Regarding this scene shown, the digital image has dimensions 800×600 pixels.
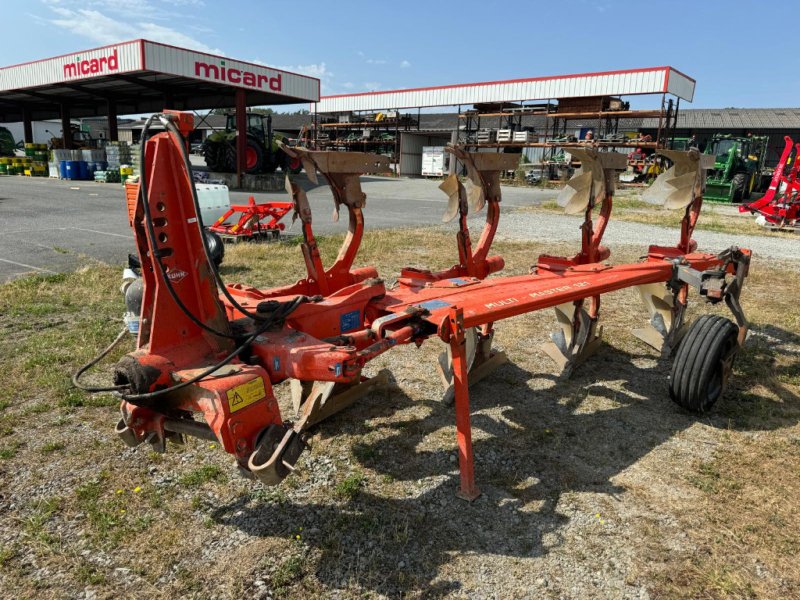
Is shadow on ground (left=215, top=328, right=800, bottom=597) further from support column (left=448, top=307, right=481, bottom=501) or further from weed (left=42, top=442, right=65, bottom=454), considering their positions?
weed (left=42, top=442, right=65, bottom=454)

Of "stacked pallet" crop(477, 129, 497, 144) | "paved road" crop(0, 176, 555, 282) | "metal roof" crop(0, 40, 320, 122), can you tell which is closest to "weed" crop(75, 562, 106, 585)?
"paved road" crop(0, 176, 555, 282)

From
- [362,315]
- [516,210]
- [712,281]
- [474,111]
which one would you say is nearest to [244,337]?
[362,315]

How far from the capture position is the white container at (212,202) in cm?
906

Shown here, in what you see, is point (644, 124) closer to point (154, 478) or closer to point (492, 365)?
point (492, 365)

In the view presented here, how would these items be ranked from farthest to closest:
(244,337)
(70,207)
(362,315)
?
1. (70,207)
2. (362,315)
3. (244,337)

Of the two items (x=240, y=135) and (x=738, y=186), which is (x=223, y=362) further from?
(x=738, y=186)

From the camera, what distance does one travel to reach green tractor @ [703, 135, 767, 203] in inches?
787

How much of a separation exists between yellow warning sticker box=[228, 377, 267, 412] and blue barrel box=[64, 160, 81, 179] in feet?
81.7

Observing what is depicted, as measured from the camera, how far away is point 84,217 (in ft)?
40.0

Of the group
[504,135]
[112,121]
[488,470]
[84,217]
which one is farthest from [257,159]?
[488,470]

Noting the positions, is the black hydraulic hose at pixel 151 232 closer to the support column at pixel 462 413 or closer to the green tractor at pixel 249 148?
the support column at pixel 462 413

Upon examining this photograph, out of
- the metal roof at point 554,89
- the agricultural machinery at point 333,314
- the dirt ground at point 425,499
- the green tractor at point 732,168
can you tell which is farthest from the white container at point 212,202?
the metal roof at point 554,89

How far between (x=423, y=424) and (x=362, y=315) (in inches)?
37.2

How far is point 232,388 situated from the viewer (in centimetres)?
217
